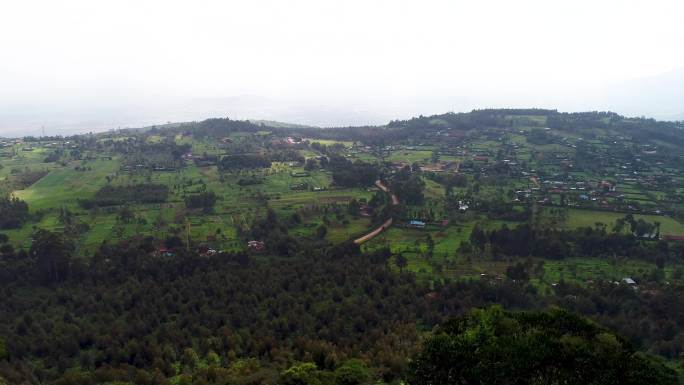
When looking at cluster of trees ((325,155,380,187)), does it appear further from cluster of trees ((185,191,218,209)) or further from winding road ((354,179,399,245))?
cluster of trees ((185,191,218,209))

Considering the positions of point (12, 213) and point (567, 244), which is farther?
point (12, 213)

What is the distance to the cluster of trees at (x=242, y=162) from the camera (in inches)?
2766

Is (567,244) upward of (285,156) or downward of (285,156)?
downward

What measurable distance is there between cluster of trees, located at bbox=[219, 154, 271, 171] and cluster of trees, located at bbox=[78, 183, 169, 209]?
14441 mm

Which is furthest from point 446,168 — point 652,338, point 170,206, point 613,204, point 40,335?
point 40,335

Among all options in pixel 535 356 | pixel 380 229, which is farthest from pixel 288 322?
pixel 380 229

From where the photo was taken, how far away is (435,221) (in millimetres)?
45781

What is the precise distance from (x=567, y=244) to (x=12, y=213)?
54853 mm

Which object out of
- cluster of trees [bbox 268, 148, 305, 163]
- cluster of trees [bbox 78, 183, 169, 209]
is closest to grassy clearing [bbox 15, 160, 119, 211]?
A: cluster of trees [bbox 78, 183, 169, 209]

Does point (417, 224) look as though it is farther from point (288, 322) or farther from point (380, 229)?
point (288, 322)

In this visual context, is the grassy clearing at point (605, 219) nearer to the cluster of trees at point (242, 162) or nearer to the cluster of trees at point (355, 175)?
the cluster of trees at point (355, 175)

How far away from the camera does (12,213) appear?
4400 centimetres

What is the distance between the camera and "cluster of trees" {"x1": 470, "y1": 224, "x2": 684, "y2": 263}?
3656cm

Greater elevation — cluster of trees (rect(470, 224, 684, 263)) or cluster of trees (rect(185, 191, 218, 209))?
cluster of trees (rect(185, 191, 218, 209))
